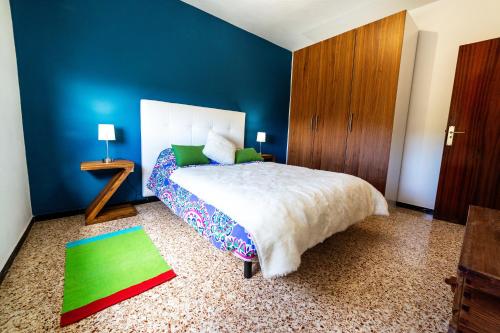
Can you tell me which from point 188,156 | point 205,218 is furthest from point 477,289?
point 188,156

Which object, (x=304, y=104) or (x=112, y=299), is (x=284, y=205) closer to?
(x=112, y=299)

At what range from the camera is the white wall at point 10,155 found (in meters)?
1.53

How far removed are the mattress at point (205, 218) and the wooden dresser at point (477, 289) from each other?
886 mm

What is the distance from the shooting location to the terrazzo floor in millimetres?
1109

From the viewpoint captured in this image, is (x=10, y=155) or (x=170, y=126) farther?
(x=170, y=126)

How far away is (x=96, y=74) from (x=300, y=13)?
2954 millimetres

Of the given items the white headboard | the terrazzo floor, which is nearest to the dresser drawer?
the terrazzo floor

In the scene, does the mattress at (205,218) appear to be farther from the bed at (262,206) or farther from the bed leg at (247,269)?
the bed leg at (247,269)

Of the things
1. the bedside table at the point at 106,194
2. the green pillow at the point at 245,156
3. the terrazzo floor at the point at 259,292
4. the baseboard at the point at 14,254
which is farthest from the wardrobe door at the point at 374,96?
the baseboard at the point at 14,254

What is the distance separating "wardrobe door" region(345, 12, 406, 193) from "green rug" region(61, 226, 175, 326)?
2851 mm

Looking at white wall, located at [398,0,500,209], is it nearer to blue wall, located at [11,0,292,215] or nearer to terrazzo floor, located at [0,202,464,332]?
terrazzo floor, located at [0,202,464,332]

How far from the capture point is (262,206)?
127 centimetres

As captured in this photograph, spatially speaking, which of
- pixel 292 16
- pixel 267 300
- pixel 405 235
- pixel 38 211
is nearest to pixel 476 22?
pixel 292 16

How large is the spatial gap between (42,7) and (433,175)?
507 centimetres
